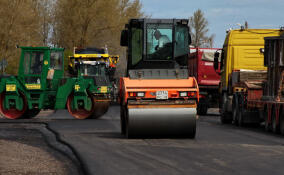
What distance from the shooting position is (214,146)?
1362cm

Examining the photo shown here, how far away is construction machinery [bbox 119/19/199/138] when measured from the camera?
49.0 ft

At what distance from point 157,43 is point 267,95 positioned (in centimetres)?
434

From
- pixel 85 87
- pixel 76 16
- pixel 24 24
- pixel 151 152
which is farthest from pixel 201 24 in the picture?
pixel 151 152

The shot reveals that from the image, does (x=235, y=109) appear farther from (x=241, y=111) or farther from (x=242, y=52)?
(x=242, y=52)

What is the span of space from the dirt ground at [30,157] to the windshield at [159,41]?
3.57m

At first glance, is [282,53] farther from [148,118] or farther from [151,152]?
[151,152]

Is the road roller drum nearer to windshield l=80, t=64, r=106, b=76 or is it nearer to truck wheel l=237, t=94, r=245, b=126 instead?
truck wheel l=237, t=94, r=245, b=126

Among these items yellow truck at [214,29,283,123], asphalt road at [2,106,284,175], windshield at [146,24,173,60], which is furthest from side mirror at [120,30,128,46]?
yellow truck at [214,29,283,123]

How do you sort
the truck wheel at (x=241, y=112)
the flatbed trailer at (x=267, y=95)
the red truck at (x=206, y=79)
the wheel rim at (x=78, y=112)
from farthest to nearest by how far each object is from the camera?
the red truck at (x=206, y=79)
the wheel rim at (x=78, y=112)
the truck wheel at (x=241, y=112)
the flatbed trailer at (x=267, y=95)

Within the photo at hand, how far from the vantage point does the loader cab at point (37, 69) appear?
26.2 metres

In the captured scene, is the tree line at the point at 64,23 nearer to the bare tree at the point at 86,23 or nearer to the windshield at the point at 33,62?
the bare tree at the point at 86,23

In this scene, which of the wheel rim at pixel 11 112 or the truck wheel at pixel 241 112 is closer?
the truck wheel at pixel 241 112

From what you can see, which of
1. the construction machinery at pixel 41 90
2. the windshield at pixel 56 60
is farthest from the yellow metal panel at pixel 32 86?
the windshield at pixel 56 60

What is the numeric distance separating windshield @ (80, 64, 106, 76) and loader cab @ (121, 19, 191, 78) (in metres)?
19.7
